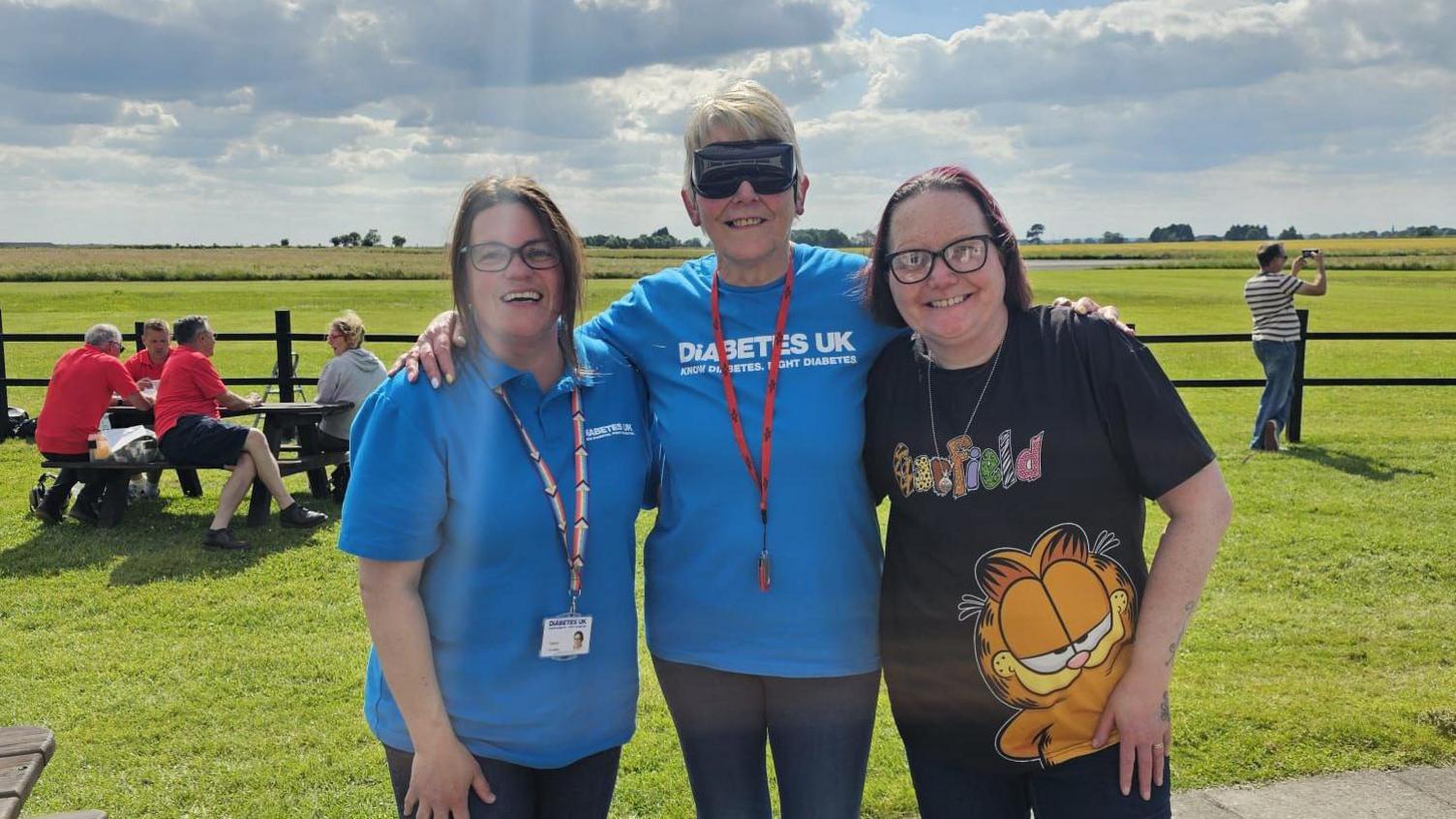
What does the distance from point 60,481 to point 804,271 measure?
25.9ft

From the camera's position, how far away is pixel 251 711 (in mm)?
4770

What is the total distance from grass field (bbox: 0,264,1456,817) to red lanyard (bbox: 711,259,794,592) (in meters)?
0.66

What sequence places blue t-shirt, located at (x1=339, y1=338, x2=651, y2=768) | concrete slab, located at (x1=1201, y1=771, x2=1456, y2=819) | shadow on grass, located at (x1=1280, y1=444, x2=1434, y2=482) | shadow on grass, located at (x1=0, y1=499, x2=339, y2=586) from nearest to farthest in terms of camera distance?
1. blue t-shirt, located at (x1=339, y1=338, x2=651, y2=768)
2. concrete slab, located at (x1=1201, y1=771, x2=1456, y2=819)
3. shadow on grass, located at (x1=0, y1=499, x2=339, y2=586)
4. shadow on grass, located at (x1=1280, y1=444, x2=1434, y2=482)

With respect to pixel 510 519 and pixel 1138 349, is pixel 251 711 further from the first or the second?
pixel 1138 349

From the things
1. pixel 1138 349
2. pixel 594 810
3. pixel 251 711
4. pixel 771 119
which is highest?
pixel 771 119

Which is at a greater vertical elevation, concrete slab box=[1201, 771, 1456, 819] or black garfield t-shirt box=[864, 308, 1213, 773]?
black garfield t-shirt box=[864, 308, 1213, 773]

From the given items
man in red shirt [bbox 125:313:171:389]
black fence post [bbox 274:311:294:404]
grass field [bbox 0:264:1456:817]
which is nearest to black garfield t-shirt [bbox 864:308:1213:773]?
grass field [bbox 0:264:1456:817]

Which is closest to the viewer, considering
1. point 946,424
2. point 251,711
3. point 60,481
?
point 946,424

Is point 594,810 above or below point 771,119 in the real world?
below

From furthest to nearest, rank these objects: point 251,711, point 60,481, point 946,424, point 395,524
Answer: point 60,481, point 251,711, point 946,424, point 395,524

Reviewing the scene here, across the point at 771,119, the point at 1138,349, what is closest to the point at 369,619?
the point at 771,119

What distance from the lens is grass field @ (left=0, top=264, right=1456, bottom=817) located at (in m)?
4.05

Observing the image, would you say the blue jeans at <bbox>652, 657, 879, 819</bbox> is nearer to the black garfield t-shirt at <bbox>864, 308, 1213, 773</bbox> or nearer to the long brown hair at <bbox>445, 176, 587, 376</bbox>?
the black garfield t-shirt at <bbox>864, 308, 1213, 773</bbox>

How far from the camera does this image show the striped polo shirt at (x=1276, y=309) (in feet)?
36.7
